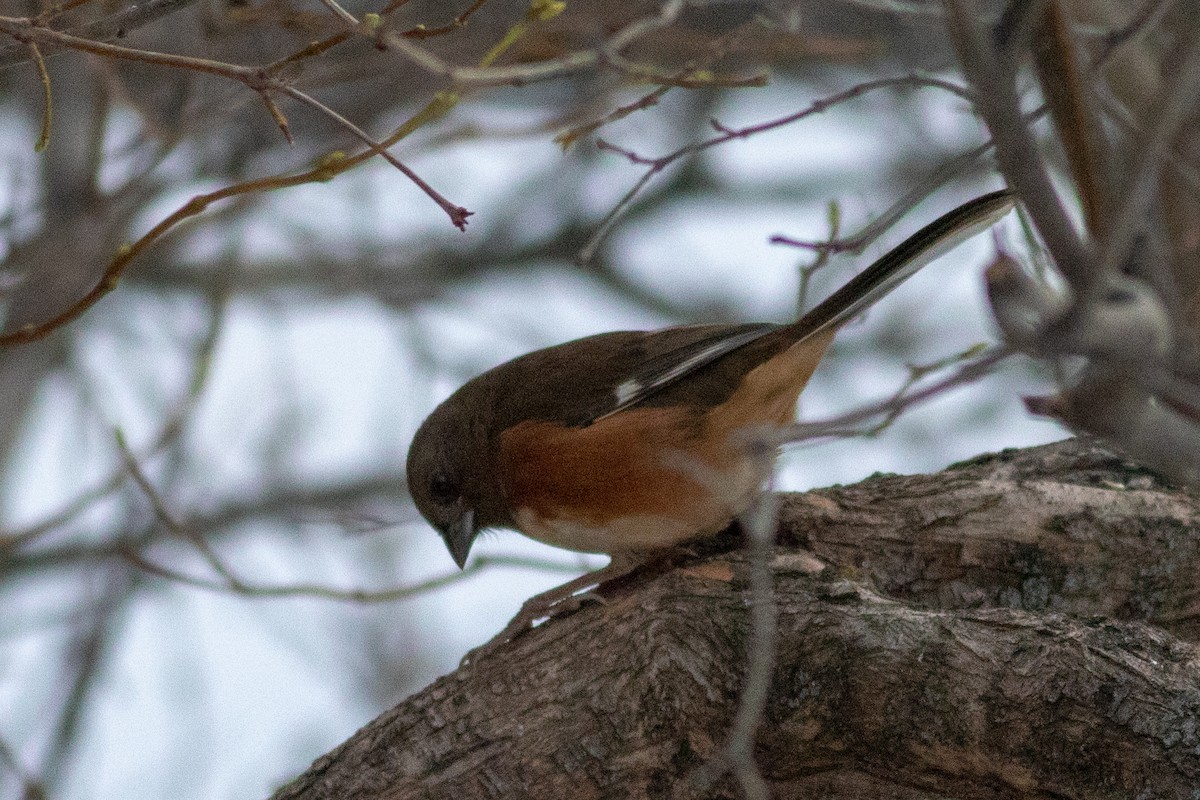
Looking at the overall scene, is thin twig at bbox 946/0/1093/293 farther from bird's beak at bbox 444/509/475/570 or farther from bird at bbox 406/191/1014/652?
bird's beak at bbox 444/509/475/570

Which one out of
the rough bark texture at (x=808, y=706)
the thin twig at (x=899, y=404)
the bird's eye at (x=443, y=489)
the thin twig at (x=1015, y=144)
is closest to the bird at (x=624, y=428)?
the bird's eye at (x=443, y=489)

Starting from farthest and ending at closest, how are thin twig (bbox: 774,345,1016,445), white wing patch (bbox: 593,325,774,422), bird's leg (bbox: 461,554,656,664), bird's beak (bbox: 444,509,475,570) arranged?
bird's beak (bbox: 444,509,475,570) → white wing patch (bbox: 593,325,774,422) → bird's leg (bbox: 461,554,656,664) → thin twig (bbox: 774,345,1016,445)

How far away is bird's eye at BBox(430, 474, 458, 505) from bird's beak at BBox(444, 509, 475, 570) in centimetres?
7

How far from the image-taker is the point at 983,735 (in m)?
2.84

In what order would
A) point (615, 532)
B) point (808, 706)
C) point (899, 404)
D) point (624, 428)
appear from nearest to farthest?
point (899, 404)
point (808, 706)
point (615, 532)
point (624, 428)

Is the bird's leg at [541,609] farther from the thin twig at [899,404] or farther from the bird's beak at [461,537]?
the thin twig at [899,404]

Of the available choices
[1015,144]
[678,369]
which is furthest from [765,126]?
[1015,144]

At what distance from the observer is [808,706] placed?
9.61 feet

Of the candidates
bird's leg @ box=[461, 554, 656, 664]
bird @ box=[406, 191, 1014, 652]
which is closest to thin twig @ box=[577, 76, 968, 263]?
bird @ box=[406, 191, 1014, 652]

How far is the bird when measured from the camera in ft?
11.8

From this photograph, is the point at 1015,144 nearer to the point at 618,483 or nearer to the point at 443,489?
the point at 618,483

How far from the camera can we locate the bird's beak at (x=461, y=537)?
13.9 ft

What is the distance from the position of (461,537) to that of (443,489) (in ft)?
0.54

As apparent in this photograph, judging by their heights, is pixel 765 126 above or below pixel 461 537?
above
